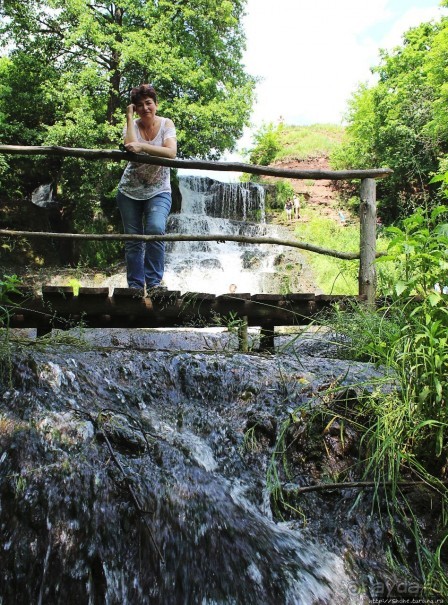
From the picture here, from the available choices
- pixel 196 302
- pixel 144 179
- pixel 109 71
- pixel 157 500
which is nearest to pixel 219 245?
pixel 109 71

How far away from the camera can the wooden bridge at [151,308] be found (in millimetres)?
3537

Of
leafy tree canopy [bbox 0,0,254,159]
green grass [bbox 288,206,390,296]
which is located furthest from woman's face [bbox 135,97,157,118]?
leafy tree canopy [bbox 0,0,254,159]

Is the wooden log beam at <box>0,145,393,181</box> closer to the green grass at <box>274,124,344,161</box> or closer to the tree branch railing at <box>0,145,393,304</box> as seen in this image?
the tree branch railing at <box>0,145,393,304</box>

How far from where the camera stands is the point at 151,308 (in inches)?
142

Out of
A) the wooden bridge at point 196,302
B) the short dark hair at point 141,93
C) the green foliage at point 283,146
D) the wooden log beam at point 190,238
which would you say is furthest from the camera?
the green foliage at point 283,146

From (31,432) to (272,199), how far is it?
625 inches

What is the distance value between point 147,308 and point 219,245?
→ 9517 millimetres

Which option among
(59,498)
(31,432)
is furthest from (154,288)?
(59,498)

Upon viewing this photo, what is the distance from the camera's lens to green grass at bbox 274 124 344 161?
2431 centimetres

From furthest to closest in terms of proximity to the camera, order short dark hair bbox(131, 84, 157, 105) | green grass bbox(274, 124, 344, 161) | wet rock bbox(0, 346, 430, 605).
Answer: green grass bbox(274, 124, 344, 161) → short dark hair bbox(131, 84, 157, 105) → wet rock bbox(0, 346, 430, 605)

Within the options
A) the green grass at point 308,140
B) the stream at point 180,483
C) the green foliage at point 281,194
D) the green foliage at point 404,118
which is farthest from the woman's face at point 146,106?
the green grass at point 308,140

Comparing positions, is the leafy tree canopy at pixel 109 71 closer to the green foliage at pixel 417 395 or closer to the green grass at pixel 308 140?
the green grass at pixel 308 140

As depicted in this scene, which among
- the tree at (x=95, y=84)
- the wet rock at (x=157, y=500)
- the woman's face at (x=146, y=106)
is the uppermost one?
the tree at (x=95, y=84)

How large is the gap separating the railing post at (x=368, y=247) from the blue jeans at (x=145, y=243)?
1.50 metres
